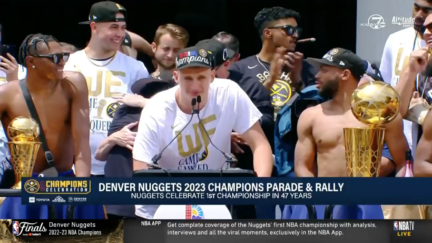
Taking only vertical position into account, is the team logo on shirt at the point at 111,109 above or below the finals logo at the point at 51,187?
above

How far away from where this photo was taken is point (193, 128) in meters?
4.69

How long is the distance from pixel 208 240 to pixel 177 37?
2.06m

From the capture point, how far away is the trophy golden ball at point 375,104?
389 cm

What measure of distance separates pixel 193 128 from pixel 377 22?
191 centimetres

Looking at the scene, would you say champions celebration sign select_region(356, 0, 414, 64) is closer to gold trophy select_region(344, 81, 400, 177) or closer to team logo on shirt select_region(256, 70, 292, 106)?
team logo on shirt select_region(256, 70, 292, 106)

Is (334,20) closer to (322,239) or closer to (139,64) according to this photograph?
(139,64)

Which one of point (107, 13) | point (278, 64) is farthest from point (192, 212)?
point (107, 13)

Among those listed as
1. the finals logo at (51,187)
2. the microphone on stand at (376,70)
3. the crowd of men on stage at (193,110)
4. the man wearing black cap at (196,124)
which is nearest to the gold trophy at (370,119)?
the crowd of men on stage at (193,110)

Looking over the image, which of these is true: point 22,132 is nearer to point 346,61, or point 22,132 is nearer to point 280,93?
point 346,61

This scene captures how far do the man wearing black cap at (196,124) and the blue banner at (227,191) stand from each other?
60 centimetres

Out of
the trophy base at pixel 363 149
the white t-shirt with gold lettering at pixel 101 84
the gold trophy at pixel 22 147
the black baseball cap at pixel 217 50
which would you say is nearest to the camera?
the trophy base at pixel 363 149

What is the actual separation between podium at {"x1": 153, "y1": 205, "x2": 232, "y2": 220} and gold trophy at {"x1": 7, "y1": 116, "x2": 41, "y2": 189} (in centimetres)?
61

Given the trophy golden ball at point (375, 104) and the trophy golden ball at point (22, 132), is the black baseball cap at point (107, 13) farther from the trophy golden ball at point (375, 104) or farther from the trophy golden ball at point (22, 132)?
the trophy golden ball at point (375, 104)

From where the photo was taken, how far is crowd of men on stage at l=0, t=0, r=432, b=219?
15.3 feet
